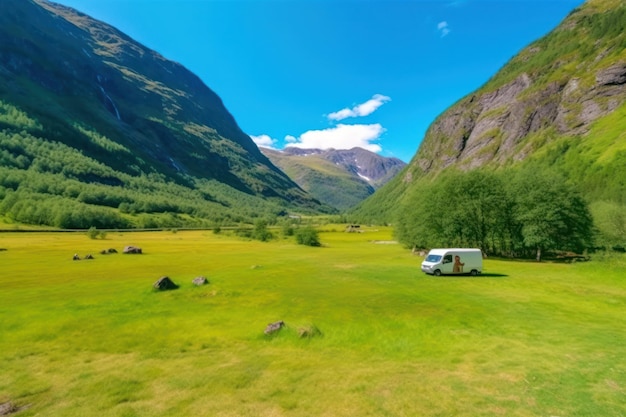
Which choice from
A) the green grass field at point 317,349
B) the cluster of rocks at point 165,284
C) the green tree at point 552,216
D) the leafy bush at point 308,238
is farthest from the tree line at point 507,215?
the cluster of rocks at point 165,284

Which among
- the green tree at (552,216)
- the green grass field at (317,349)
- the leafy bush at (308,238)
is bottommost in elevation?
the green grass field at (317,349)

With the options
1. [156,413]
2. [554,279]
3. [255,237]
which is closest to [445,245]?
[554,279]

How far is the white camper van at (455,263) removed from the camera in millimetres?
45281

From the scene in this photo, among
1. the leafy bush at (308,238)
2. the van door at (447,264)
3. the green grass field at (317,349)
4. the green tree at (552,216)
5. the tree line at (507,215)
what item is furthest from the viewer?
the leafy bush at (308,238)

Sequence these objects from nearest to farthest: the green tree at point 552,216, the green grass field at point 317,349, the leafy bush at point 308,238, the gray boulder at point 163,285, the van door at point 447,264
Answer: the green grass field at point 317,349 → the gray boulder at point 163,285 → the van door at point 447,264 → the green tree at point 552,216 → the leafy bush at point 308,238

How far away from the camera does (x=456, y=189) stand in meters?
75.7

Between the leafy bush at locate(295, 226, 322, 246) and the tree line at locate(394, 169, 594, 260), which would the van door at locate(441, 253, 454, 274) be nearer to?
the tree line at locate(394, 169, 594, 260)

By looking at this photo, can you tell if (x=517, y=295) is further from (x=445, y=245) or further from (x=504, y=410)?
(x=445, y=245)

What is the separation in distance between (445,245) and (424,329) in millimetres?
56916

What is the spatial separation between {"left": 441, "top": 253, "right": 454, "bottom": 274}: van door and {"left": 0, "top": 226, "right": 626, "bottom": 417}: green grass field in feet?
19.3

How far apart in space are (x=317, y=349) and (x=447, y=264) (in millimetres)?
31647

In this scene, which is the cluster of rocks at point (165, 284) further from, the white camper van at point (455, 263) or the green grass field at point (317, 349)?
the white camper van at point (455, 263)

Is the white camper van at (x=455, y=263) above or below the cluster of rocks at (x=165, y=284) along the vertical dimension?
above

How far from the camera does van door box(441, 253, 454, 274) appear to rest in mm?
45250
